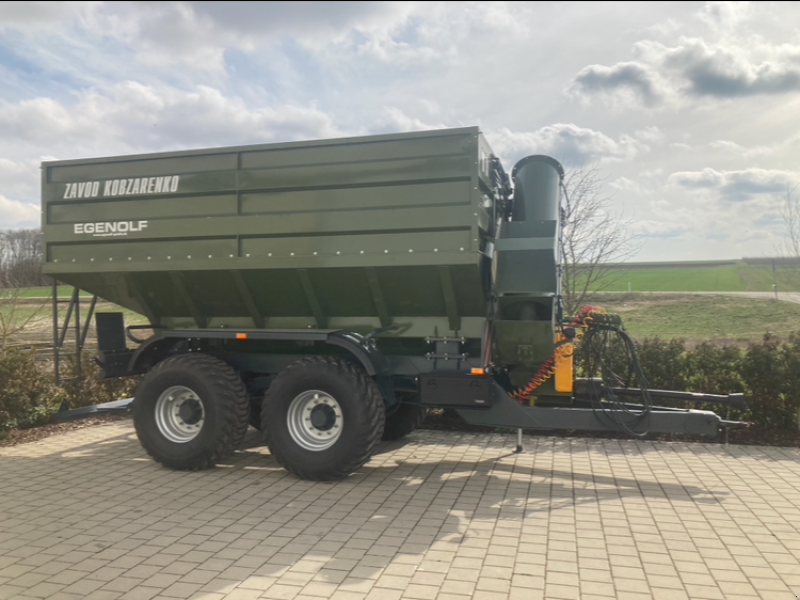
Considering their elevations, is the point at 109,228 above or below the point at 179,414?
above

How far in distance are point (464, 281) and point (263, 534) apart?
264 centimetres

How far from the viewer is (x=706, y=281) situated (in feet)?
92.6

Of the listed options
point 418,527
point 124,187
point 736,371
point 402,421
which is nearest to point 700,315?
point 736,371

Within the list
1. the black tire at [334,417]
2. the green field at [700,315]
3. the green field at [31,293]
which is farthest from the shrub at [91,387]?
the green field at [700,315]

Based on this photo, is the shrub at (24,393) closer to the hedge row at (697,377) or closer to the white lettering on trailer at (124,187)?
the hedge row at (697,377)

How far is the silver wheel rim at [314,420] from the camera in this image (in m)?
5.93

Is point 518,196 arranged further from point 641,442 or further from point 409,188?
point 641,442

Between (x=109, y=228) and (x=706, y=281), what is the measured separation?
27227 millimetres

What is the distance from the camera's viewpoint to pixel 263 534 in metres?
4.62

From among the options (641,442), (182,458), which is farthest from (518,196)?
(182,458)

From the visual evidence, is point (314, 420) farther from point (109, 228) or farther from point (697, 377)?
point (697, 377)

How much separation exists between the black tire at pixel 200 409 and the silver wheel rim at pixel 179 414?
13mm

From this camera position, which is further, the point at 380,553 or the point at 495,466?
the point at 495,466

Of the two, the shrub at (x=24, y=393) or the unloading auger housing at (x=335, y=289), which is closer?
the unloading auger housing at (x=335, y=289)
